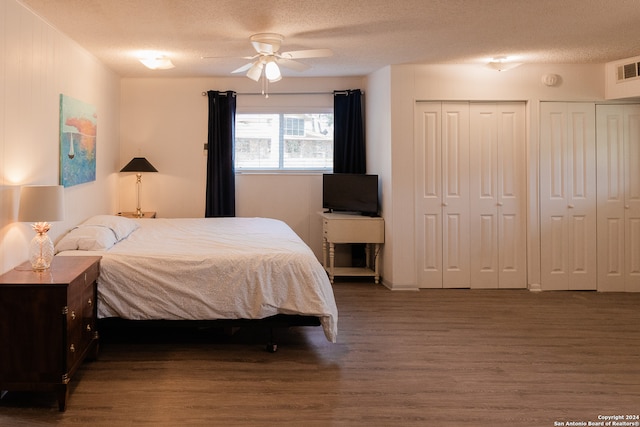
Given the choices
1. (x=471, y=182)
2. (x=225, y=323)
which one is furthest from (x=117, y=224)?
(x=471, y=182)

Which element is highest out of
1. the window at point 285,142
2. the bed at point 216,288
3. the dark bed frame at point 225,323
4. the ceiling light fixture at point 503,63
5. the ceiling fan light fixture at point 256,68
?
the ceiling light fixture at point 503,63

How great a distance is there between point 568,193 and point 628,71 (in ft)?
4.62

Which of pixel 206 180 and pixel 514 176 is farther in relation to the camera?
pixel 206 180

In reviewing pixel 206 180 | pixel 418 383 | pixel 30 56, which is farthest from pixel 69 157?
pixel 418 383

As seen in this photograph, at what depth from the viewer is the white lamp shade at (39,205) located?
9.82 ft

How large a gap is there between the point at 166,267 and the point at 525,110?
14.2 ft

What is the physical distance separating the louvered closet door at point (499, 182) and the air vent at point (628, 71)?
1.04 m

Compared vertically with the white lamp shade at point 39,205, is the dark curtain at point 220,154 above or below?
above

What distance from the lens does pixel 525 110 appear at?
5.43 m

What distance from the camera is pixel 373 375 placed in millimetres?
3068

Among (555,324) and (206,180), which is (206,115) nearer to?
(206,180)

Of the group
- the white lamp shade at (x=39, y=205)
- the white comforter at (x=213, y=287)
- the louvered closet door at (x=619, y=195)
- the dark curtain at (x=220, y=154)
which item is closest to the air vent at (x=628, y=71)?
the louvered closet door at (x=619, y=195)

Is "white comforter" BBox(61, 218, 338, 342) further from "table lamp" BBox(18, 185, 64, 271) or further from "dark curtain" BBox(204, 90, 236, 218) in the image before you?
"dark curtain" BBox(204, 90, 236, 218)

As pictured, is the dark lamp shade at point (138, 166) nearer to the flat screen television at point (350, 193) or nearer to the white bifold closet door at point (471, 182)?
the flat screen television at point (350, 193)
